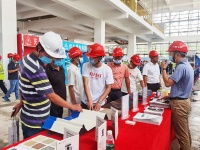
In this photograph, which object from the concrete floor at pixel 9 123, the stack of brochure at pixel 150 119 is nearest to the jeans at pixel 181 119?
the concrete floor at pixel 9 123

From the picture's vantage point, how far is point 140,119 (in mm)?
1614

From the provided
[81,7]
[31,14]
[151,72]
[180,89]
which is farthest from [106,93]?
[31,14]

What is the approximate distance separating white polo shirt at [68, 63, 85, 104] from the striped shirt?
3.38 ft

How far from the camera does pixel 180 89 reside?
2018 millimetres

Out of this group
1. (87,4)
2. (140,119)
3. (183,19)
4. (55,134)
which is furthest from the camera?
(183,19)

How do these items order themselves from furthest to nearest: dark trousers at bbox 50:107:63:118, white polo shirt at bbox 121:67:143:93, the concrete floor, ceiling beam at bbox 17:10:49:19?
ceiling beam at bbox 17:10:49:19 < white polo shirt at bbox 121:67:143:93 < the concrete floor < dark trousers at bbox 50:107:63:118

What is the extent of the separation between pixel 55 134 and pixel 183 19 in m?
22.7

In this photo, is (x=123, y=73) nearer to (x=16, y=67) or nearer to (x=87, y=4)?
(x=16, y=67)

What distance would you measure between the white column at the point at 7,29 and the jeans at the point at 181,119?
491 centimetres

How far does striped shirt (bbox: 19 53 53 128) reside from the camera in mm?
1239

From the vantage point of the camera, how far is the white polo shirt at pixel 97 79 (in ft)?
6.98

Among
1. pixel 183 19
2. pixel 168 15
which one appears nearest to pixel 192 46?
pixel 183 19

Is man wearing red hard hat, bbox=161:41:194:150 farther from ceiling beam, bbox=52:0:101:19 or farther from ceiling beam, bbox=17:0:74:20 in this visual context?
ceiling beam, bbox=17:0:74:20

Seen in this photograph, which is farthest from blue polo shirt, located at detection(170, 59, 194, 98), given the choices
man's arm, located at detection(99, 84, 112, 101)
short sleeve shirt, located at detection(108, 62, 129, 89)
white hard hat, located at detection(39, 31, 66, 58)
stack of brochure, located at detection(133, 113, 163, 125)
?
white hard hat, located at detection(39, 31, 66, 58)
